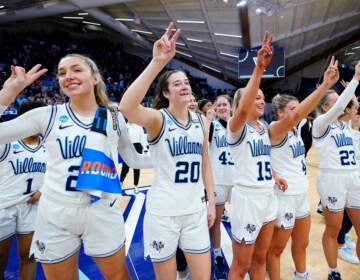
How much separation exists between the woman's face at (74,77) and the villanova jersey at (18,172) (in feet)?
2.89

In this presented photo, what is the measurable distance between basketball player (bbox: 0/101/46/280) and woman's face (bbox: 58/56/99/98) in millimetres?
856

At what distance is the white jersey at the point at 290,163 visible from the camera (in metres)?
2.40

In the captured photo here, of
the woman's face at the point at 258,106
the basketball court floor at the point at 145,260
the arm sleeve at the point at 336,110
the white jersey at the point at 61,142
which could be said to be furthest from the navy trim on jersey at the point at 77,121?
the arm sleeve at the point at 336,110

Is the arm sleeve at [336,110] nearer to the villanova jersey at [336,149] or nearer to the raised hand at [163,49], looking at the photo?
the villanova jersey at [336,149]

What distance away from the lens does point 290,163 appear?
2.45 metres

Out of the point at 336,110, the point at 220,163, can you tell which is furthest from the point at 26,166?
the point at 336,110

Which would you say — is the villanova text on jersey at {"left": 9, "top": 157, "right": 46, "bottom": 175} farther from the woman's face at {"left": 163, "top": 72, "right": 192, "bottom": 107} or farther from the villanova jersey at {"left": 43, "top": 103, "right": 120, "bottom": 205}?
the woman's face at {"left": 163, "top": 72, "right": 192, "bottom": 107}

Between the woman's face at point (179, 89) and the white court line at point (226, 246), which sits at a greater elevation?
the woman's face at point (179, 89)

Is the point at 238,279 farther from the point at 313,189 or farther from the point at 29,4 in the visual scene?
the point at 29,4

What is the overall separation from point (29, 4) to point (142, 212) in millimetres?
13752

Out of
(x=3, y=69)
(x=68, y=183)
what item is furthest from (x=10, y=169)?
(x=3, y=69)

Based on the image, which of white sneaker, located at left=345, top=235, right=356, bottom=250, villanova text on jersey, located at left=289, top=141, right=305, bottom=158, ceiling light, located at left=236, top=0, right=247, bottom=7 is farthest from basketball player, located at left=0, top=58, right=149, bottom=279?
ceiling light, located at left=236, top=0, right=247, bottom=7

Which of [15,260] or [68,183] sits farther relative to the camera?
[15,260]

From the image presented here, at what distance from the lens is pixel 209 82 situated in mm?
28609
